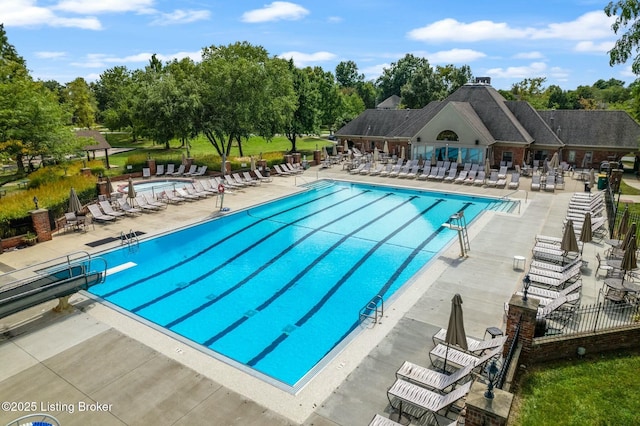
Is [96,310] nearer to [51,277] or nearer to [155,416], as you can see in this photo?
[51,277]

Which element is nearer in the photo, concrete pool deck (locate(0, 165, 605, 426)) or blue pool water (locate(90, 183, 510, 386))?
concrete pool deck (locate(0, 165, 605, 426))

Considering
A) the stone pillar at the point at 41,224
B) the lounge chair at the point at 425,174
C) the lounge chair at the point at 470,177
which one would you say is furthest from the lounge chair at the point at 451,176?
the stone pillar at the point at 41,224

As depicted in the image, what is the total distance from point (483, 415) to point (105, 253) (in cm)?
1375

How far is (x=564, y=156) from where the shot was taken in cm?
3191

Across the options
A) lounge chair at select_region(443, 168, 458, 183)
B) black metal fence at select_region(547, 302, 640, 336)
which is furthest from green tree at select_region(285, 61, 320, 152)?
black metal fence at select_region(547, 302, 640, 336)

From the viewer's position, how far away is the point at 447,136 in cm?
3159

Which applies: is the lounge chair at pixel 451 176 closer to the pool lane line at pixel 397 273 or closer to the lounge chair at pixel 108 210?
the pool lane line at pixel 397 273

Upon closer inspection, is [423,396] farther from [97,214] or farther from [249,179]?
[249,179]

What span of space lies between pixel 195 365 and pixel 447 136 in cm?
2843

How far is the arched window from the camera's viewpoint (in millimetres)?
31219

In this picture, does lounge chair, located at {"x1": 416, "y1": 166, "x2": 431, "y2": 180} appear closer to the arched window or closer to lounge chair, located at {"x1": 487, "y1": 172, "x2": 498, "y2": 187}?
lounge chair, located at {"x1": 487, "y1": 172, "x2": 498, "y2": 187}

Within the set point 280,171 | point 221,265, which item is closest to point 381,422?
point 221,265

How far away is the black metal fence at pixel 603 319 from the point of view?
8.82 m

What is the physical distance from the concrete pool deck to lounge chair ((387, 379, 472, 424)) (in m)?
0.37
